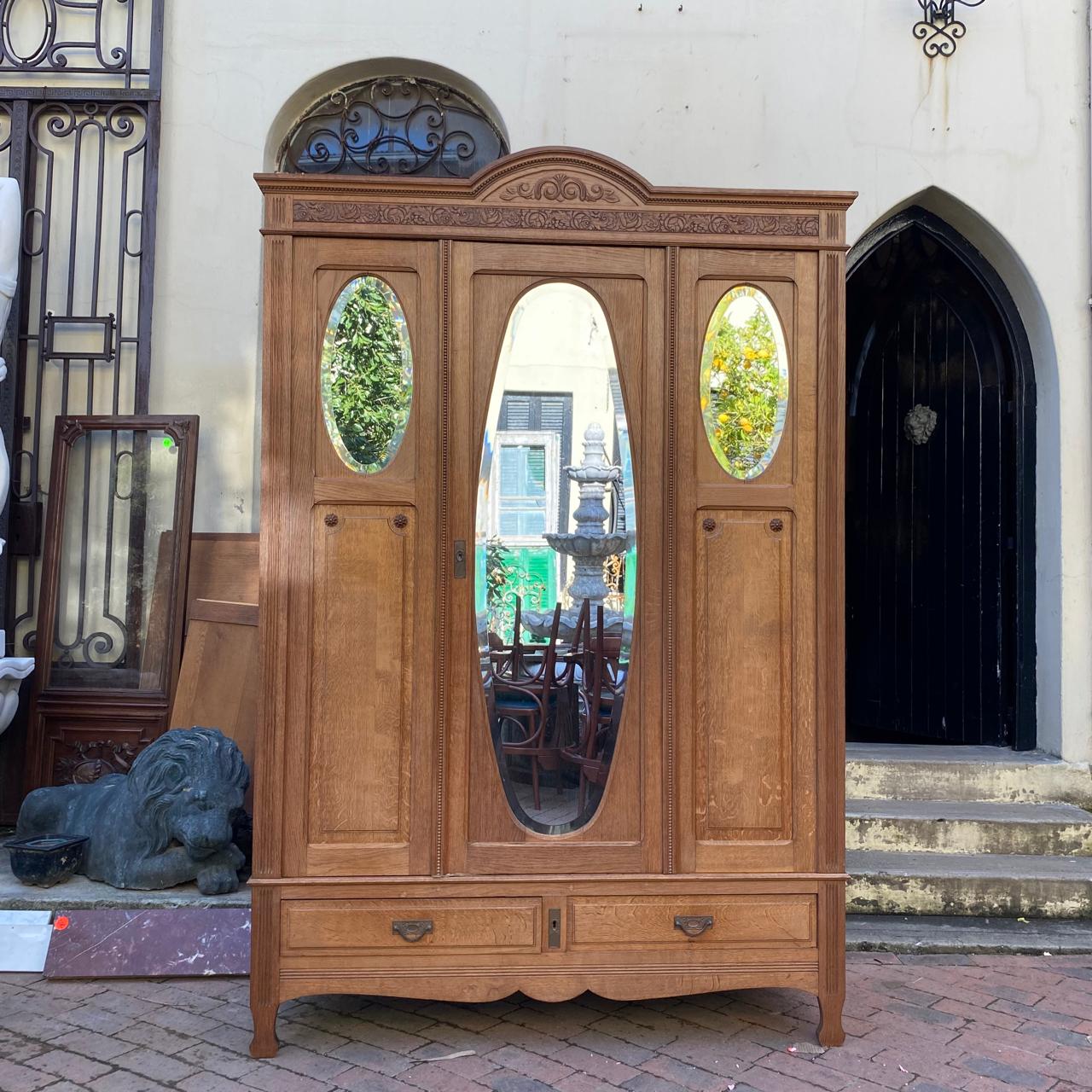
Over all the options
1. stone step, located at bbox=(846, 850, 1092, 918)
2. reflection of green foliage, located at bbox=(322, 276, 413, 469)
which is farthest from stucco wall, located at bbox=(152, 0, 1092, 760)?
reflection of green foliage, located at bbox=(322, 276, 413, 469)

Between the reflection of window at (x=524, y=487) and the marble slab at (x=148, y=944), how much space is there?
1830mm

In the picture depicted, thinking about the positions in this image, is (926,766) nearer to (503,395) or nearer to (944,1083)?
(944,1083)

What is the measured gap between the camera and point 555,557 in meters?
3.25

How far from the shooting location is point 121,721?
4836 millimetres

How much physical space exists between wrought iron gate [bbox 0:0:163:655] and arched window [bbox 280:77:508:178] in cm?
77

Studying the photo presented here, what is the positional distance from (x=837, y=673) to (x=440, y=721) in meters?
1.23

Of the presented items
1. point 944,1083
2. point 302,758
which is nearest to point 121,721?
point 302,758

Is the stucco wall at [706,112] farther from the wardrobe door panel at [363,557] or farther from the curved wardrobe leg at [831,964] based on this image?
the curved wardrobe leg at [831,964]

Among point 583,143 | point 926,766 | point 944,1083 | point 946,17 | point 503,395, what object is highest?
point 946,17

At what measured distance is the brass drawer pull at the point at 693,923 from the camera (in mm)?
3205

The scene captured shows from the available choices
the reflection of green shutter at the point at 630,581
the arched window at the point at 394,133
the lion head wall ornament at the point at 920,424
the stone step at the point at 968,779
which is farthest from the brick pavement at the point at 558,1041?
the arched window at the point at 394,133

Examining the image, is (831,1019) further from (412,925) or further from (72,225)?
(72,225)

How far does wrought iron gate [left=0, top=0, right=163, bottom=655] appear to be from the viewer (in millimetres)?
5043

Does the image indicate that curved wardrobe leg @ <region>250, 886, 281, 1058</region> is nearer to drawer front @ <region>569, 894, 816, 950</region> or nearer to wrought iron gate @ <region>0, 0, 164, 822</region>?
drawer front @ <region>569, 894, 816, 950</region>
